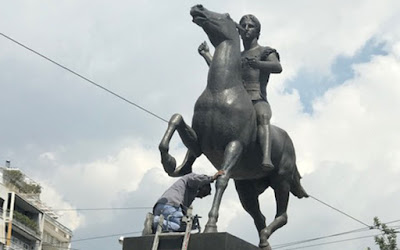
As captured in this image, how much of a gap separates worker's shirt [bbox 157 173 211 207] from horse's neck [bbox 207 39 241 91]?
1205mm

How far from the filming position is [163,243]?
8844 mm

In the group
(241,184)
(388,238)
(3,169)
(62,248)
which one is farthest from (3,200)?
(241,184)

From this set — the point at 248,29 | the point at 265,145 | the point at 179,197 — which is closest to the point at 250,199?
the point at 265,145

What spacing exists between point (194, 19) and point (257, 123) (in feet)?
5.31

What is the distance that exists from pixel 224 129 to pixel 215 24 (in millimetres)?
1487

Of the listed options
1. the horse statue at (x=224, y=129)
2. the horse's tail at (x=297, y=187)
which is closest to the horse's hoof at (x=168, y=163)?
the horse statue at (x=224, y=129)

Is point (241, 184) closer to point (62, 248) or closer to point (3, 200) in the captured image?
point (3, 200)

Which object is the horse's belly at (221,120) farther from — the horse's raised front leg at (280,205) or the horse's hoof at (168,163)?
the horse's raised front leg at (280,205)

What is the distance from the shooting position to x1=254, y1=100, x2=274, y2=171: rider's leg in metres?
9.82

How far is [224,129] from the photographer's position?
31.4ft

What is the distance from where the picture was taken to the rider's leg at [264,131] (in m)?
9.82

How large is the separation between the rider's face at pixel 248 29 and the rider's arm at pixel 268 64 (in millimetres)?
450

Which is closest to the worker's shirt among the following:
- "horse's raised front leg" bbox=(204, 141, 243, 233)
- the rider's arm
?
"horse's raised front leg" bbox=(204, 141, 243, 233)

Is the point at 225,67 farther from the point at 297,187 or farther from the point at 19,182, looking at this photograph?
the point at 19,182
